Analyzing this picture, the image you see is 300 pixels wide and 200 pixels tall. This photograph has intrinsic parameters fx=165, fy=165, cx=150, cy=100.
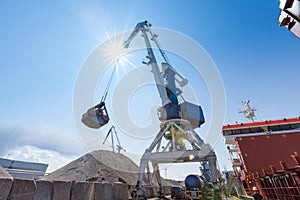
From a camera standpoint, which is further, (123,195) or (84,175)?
(84,175)

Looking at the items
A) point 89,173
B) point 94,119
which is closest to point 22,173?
point 89,173

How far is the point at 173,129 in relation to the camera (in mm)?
15008

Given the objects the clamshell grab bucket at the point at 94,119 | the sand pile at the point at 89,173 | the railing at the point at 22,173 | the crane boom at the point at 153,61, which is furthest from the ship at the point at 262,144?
the railing at the point at 22,173

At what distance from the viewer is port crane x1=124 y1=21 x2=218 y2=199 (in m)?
12.4

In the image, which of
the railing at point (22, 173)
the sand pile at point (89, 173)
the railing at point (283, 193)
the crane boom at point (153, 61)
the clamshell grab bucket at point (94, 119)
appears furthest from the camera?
the railing at point (22, 173)

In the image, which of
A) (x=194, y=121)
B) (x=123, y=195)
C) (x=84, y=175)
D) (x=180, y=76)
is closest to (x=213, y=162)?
(x=194, y=121)

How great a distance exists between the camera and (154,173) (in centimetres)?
1505

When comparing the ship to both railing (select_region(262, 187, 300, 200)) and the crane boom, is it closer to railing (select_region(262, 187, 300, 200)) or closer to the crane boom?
railing (select_region(262, 187, 300, 200))

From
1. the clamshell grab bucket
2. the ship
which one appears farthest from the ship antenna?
the clamshell grab bucket

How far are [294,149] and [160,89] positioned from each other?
11.9 metres

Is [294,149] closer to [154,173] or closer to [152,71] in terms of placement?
[154,173]

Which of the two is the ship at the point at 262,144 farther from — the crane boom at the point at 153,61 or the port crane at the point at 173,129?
the crane boom at the point at 153,61

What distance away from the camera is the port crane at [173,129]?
12.4m

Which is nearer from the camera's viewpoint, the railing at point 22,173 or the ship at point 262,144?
the ship at point 262,144
